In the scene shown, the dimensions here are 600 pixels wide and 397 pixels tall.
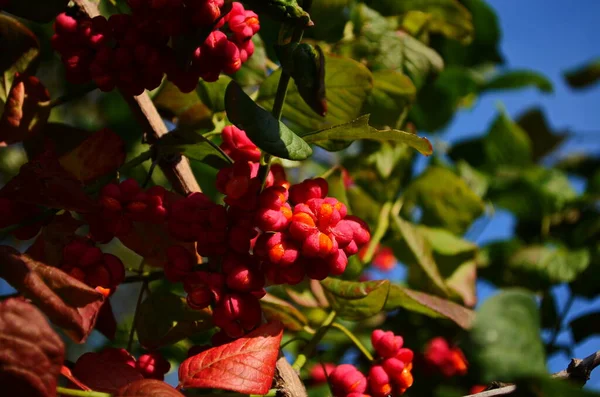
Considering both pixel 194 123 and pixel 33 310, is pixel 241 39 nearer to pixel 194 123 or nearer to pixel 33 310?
pixel 194 123

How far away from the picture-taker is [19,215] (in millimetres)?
742

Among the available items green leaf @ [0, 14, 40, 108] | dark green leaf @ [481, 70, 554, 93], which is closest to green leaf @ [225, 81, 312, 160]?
green leaf @ [0, 14, 40, 108]

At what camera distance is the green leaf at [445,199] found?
4.45 ft

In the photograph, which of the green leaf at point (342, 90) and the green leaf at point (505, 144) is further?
the green leaf at point (505, 144)

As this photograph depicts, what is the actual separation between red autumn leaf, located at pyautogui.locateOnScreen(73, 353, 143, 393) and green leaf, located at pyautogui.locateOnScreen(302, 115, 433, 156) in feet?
0.97

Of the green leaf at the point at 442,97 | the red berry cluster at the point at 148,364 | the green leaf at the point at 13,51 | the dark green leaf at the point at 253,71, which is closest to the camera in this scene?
the red berry cluster at the point at 148,364

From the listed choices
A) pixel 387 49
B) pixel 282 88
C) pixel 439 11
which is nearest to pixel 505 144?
pixel 439 11

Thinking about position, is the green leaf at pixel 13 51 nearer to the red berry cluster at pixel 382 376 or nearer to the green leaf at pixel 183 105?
the green leaf at pixel 183 105

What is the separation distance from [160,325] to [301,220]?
0.24 metres

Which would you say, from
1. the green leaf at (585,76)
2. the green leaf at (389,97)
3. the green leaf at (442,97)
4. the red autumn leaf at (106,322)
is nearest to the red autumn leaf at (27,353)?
the red autumn leaf at (106,322)

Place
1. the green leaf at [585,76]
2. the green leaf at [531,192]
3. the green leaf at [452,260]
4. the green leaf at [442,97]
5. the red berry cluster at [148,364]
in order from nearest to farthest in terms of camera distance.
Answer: the red berry cluster at [148,364] < the green leaf at [452,260] < the green leaf at [442,97] < the green leaf at [531,192] < the green leaf at [585,76]

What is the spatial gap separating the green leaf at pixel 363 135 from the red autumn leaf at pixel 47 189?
24 centimetres

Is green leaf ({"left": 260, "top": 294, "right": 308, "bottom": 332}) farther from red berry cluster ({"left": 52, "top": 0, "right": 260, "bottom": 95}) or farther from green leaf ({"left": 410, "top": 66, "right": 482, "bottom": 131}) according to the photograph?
green leaf ({"left": 410, "top": 66, "right": 482, "bottom": 131})

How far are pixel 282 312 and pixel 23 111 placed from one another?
16.4 inches
